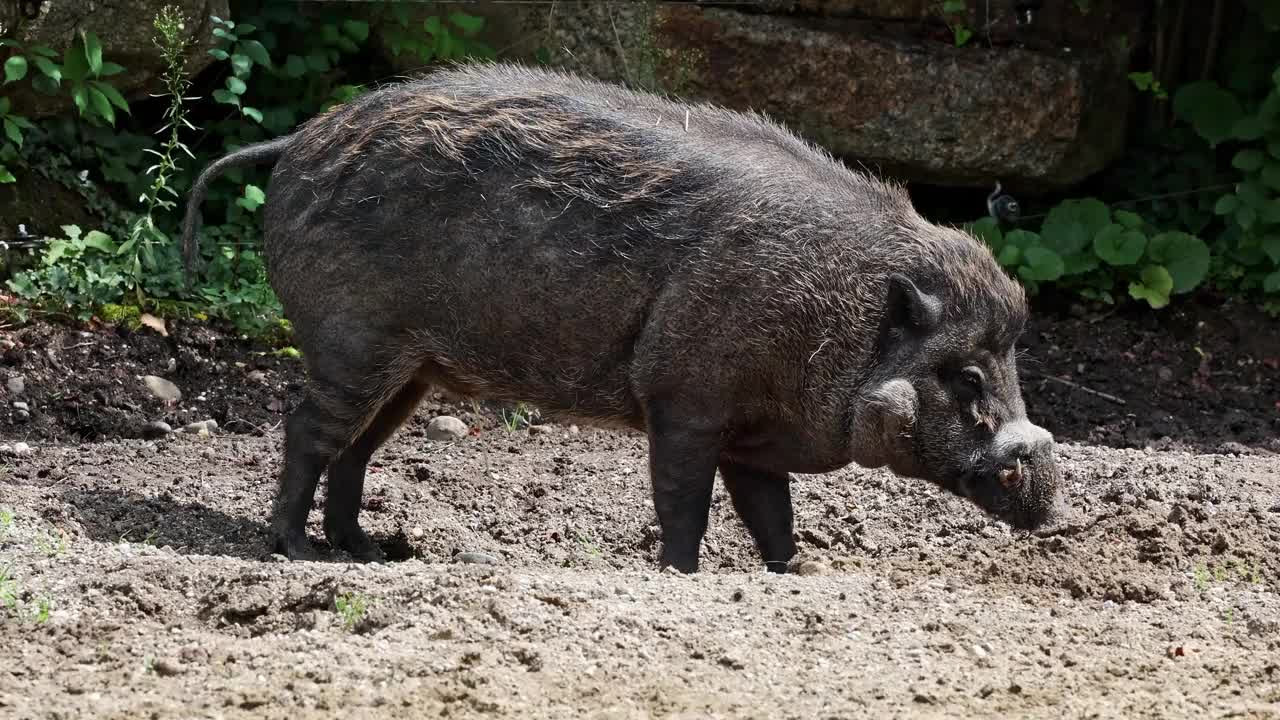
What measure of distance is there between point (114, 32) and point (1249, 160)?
6.05 meters

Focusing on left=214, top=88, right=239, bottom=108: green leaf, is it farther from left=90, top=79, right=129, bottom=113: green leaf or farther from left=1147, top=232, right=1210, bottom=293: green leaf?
left=1147, top=232, right=1210, bottom=293: green leaf

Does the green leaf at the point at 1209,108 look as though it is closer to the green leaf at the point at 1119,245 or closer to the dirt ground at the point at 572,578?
the green leaf at the point at 1119,245

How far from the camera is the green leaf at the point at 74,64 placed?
8.08 meters

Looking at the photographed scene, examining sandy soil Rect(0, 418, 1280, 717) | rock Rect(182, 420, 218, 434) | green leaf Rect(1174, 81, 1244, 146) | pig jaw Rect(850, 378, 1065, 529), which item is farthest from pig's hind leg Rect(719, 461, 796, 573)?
green leaf Rect(1174, 81, 1244, 146)

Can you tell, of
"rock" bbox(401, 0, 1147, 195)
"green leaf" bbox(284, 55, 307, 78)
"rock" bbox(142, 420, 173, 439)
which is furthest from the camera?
"rock" bbox(401, 0, 1147, 195)

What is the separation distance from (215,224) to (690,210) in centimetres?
413

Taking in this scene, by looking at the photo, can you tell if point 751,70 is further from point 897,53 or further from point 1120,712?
point 1120,712

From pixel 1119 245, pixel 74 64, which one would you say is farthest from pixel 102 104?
pixel 1119 245

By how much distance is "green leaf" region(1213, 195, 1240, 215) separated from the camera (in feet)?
29.9

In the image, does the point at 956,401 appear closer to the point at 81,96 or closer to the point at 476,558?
the point at 476,558

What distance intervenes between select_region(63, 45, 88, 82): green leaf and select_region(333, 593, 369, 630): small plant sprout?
14.6ft

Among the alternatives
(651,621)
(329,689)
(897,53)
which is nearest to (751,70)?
(897,53)

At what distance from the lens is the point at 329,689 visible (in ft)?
13.3

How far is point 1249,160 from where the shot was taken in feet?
29.8
